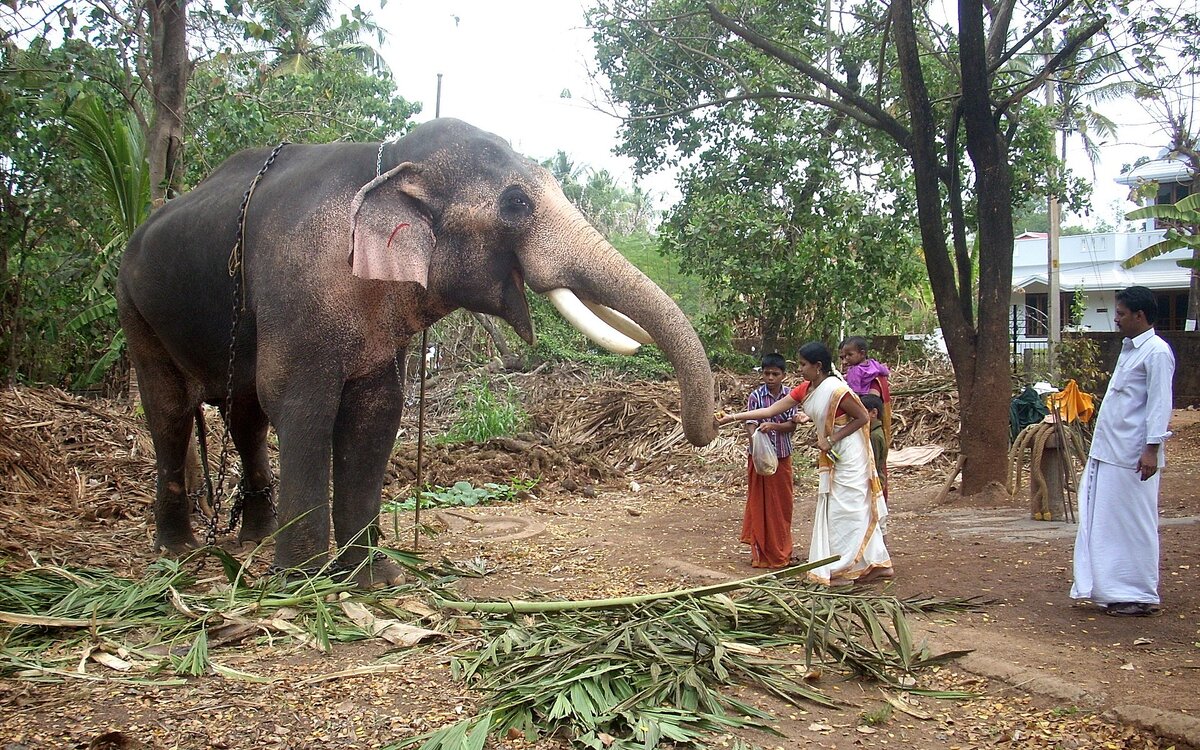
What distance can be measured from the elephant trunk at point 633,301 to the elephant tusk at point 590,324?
40 millimetres

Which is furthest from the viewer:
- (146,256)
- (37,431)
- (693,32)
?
(693,32)

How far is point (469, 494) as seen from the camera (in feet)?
32.0

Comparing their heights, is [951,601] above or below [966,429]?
below

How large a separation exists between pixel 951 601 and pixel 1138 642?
2.89 ft

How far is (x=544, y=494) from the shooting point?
→ 10.2 meters

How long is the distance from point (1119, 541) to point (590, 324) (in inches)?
111

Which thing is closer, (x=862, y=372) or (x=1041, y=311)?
(x=862, y=372)

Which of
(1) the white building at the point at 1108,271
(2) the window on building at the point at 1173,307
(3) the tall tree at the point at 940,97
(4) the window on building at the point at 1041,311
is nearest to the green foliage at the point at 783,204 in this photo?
(3) the tall tree at the point at 940,97

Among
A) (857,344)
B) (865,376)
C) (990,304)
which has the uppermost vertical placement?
(990,304)

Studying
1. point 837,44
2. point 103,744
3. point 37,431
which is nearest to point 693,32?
point 837,44

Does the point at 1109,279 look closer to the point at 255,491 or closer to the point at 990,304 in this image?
the point at 990,304

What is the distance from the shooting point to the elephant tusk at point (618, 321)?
4.95 meters

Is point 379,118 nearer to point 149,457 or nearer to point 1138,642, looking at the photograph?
point 149,457

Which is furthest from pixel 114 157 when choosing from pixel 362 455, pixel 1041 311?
pixel 1041 311
